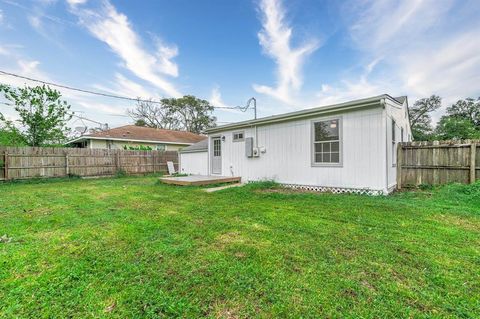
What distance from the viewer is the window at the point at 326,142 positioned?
6.50 metres

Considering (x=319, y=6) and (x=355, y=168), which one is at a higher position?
(x=319, y=6)

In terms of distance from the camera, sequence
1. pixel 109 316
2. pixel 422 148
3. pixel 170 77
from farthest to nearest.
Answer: pixel 170 77, pixel 422 148, pixel 109 316

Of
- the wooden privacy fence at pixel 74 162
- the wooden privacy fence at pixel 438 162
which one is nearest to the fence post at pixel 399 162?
the wooden privacy fence at pixel 438 162

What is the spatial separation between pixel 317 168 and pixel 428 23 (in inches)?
237

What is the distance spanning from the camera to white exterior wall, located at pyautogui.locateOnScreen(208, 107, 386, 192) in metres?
5.79

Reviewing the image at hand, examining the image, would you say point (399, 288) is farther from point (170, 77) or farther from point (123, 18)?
point (170, 77)

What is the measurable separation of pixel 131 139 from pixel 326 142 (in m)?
14.1

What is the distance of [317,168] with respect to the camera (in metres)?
6.85

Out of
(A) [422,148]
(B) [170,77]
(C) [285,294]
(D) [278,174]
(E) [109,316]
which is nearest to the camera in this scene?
(E) [109,316]

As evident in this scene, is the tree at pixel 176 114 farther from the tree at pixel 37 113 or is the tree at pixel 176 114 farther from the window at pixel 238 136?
the window at pixel 238 136

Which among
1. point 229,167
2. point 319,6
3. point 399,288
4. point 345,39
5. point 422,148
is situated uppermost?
point 319,6

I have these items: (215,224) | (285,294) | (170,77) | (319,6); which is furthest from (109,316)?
(170,77)

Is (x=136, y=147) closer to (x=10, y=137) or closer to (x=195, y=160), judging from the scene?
(x=10, y=137)

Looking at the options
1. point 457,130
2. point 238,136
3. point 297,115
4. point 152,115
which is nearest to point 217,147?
point 238,136
